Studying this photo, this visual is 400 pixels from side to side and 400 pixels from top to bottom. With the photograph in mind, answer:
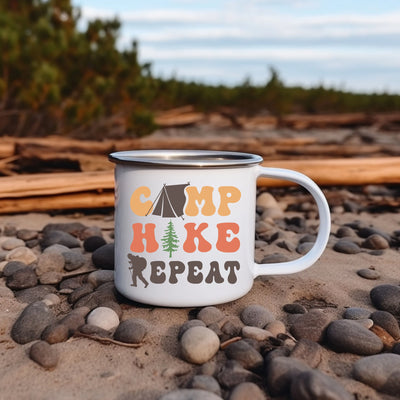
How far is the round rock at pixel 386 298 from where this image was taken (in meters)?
1.92

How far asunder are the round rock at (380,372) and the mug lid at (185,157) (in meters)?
0.69

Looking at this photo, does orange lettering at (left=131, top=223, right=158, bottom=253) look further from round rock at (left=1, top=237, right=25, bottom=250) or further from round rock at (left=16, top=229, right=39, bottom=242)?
round rock at (left=16, top=229, right=39, bottom=242)

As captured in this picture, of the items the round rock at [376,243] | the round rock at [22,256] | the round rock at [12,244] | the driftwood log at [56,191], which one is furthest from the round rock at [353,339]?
the driftwood log at [56,191]

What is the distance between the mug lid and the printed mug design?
73 millimetres

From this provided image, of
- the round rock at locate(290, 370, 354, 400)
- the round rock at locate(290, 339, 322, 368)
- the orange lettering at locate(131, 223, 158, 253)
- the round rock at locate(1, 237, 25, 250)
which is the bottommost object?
the round rock at locate(1, 237, 25, 250)

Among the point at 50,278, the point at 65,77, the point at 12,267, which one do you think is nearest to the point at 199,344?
the point at 50,278

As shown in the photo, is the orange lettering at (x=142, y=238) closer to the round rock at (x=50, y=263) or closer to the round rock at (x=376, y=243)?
the round rock at (x=50, y=263)

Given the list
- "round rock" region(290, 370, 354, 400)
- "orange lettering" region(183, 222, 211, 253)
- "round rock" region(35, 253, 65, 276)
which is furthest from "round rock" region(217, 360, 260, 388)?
"round rock" region(35, 253, 65, 276)

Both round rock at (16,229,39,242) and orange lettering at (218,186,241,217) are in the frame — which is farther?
round rock at (16,229,39,242)

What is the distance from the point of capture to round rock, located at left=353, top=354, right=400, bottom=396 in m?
1.43

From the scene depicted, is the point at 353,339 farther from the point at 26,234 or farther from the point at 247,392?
the point at 26,234

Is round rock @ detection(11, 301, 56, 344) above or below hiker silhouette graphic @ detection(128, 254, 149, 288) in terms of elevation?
below

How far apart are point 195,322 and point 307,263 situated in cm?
48

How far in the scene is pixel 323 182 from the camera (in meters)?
3.54
